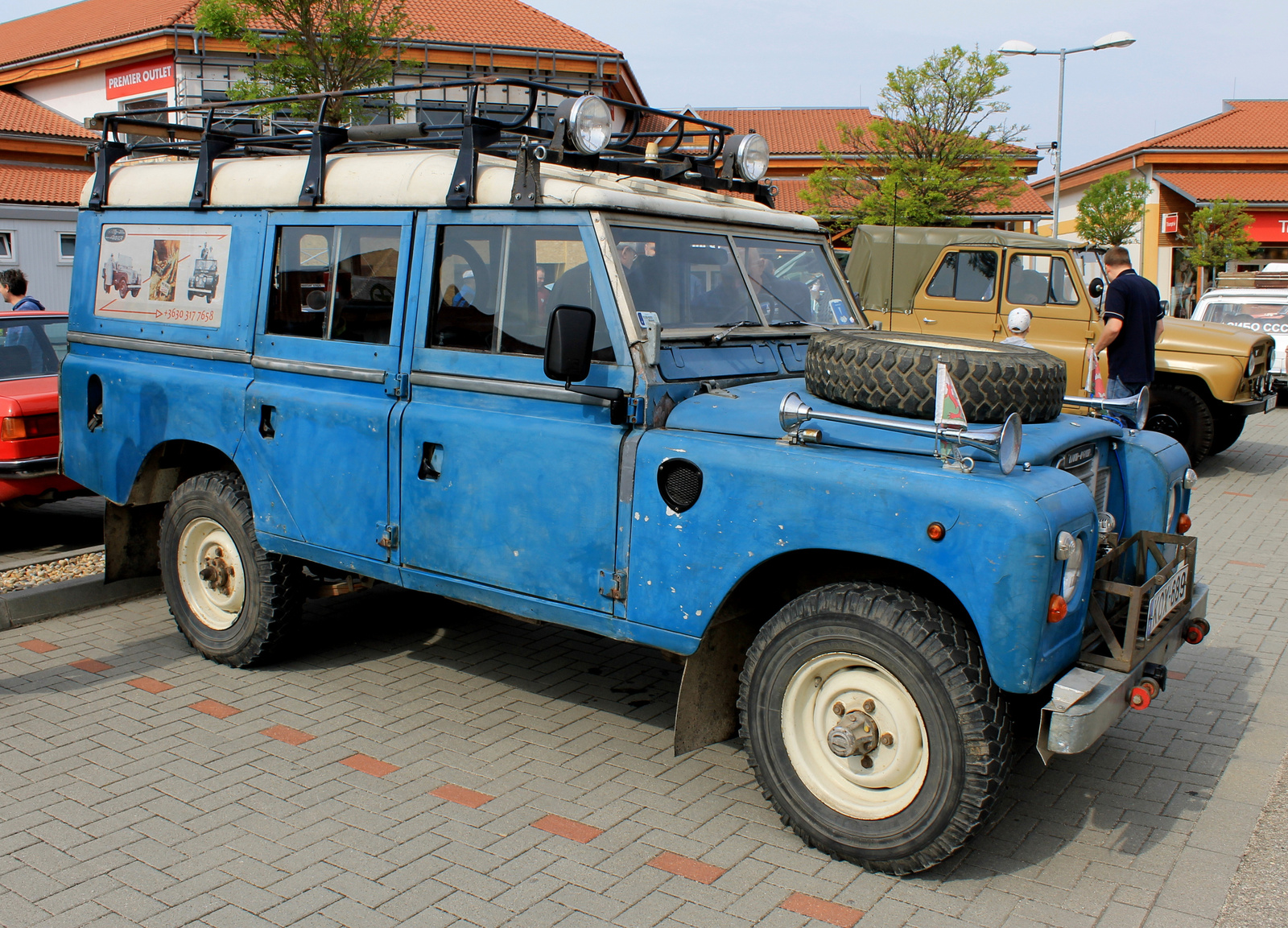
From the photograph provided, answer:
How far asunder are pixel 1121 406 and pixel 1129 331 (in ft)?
17.2

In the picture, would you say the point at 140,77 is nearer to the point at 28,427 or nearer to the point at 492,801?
the point at 28,427

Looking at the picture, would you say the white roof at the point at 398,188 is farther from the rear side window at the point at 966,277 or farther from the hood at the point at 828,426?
the rear side window at the point at 966,277

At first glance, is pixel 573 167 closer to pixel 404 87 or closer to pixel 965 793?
pixel 404 87

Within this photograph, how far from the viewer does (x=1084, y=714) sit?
334cm

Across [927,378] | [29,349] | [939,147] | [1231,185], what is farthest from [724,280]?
A: [1231,185]

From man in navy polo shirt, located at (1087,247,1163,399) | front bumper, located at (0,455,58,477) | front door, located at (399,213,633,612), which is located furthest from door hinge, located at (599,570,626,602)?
man in navy polo shirt, located at (1087,247,1163,399)

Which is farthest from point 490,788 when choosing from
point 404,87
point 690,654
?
point 404,87

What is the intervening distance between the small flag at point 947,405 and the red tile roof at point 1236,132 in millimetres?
44449

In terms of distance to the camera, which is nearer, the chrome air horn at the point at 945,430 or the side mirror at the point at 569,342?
the chrome air horn at the point at 945,430

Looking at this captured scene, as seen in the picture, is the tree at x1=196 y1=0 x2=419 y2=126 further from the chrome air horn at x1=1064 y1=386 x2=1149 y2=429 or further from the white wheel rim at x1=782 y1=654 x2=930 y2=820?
the white wheel rim at x1=782 y1=654 x2=930 y2=820

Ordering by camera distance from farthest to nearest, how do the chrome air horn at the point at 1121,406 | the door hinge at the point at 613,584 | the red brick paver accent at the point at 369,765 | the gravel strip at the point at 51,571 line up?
the gravel strip at the point at 51,571 → the chrome air horn at the point at 1121,406 → the red brick paver accent at the point at 369,765 → the door hinge at the point at 613,584

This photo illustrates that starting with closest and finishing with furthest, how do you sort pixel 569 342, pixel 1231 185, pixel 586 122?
pixel 569 342, pixel 586 122, pixel 1231 185

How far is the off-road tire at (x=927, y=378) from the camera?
3670 mm

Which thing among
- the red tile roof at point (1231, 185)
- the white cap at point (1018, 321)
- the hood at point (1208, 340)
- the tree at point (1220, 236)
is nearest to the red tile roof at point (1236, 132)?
the red tile roof at point (1231, 185)
